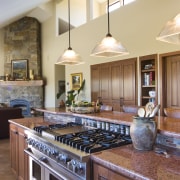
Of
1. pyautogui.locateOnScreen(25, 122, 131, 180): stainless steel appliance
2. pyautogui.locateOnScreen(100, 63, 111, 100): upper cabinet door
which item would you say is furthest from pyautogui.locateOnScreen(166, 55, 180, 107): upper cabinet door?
pyautogui.locateOnScreen(25, 122, 131, 180): stainless steel appliance

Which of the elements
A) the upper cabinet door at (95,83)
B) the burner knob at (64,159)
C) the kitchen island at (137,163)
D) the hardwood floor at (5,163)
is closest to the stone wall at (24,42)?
the upper cabinet door at (95,83)

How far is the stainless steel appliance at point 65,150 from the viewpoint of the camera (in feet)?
5.53

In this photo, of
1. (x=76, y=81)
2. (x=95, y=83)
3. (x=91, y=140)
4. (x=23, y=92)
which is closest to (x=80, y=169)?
(x=91, y=140)

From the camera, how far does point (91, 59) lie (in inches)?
275

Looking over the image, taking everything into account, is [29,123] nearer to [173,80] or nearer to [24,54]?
[173,80]

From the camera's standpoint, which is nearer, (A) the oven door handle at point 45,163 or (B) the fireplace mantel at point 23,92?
(A) the oven door handle at point 45,163

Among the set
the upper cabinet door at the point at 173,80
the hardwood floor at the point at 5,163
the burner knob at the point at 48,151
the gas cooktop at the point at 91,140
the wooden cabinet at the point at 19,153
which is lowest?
the hardwood floor at the point at 5,163

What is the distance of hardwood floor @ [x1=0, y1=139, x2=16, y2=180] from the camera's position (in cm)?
363

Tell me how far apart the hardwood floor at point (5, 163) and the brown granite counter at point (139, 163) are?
8.35 feet

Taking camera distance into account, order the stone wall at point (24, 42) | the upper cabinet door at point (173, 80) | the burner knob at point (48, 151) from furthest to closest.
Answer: the stone wall at point (24, 42), the upper cabinet door at point (173, 80), the burner knob at point (48, 151)

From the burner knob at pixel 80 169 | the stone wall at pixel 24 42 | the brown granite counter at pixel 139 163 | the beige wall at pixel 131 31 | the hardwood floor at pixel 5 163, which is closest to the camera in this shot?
the brown granite counter at pixel 139 163

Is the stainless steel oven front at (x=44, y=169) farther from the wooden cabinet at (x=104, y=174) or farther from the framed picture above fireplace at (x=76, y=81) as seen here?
the framed picture above fireplace at (x=76, y=81)

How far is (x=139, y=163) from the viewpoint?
1410 mm

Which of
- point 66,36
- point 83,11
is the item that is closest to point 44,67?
point 66,36
